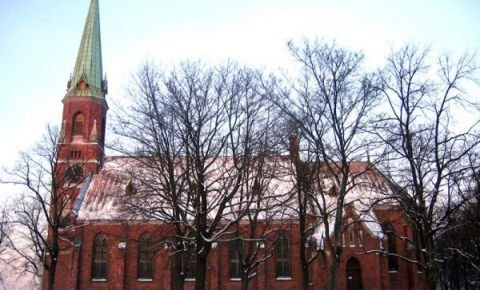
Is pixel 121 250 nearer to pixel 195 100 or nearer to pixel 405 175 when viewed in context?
pixel 195 100

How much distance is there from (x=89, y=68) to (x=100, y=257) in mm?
17368

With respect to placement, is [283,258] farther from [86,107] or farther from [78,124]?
[86,107]

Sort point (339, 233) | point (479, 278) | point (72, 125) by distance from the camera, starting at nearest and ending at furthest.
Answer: point (339, 233) < point (479, 278) < point (72, 125)

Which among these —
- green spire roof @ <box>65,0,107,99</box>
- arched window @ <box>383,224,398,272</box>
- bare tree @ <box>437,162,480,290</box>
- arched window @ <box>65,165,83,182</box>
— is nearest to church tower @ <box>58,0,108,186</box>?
green spire roof @ <box>65,0,107,99</box>

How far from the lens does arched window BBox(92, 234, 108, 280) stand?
128 feet

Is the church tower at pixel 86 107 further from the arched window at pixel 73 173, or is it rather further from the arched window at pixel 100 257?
the arched window at pixel 100 257

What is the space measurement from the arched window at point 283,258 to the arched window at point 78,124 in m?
20.5

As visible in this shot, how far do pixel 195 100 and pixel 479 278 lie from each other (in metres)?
28.8

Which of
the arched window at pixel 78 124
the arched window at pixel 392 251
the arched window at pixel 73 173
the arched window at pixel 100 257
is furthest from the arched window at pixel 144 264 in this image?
the arched window at pixel 392 251

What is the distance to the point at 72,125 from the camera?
142ft

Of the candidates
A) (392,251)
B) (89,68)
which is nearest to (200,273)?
(392,251)

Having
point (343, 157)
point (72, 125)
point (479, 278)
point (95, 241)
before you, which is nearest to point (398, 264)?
point (479, 278)

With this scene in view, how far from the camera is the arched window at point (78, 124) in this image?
43344 mm

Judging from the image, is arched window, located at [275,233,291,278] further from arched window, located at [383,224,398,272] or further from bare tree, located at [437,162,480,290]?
bare tree, located at [437,162,480,290]
